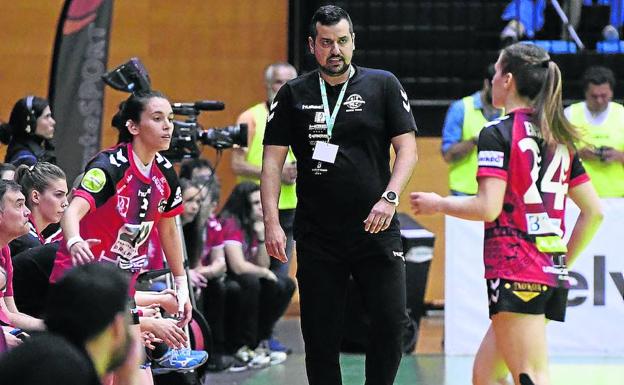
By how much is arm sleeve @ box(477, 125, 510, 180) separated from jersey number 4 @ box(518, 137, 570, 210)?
8 centimetres

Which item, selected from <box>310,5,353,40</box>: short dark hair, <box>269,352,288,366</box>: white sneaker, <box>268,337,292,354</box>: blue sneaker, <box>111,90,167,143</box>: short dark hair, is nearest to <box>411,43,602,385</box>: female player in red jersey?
<box>310,5,353,40</box>: short dark hair

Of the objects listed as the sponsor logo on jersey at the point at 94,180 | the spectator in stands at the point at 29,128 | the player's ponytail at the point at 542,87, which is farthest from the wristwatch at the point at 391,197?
the spectator in stands at the point at 29,128

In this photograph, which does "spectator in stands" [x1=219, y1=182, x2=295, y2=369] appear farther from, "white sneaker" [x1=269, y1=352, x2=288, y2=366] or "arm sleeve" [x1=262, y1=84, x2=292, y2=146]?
"arm sleeve" [x1=262, y1=84, x2=292, y2=146]

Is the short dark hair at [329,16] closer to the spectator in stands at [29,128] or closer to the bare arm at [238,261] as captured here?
the spectator in stands at [29,128]

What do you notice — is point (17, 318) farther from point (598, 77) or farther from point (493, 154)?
point (598, 77)

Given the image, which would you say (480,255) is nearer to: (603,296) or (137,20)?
(603,296)

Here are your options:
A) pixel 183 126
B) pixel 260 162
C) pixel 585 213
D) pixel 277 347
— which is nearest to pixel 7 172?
pixel 183 126

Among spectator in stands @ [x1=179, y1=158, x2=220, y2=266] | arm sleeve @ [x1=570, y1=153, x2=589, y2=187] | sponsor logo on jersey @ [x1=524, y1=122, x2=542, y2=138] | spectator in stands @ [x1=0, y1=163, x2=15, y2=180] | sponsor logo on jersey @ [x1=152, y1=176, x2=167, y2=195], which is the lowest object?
spectator in stands @ [x1=179, y1=158, x2=220, y2=266]

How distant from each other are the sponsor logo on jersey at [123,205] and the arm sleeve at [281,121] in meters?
0.74

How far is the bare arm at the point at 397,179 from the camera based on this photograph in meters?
5.55

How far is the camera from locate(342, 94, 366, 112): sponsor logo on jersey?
5.79 metres

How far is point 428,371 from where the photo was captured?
28.7ft

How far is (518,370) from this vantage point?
5105mm

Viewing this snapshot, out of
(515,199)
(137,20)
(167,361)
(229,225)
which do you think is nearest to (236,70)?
(137,20)
